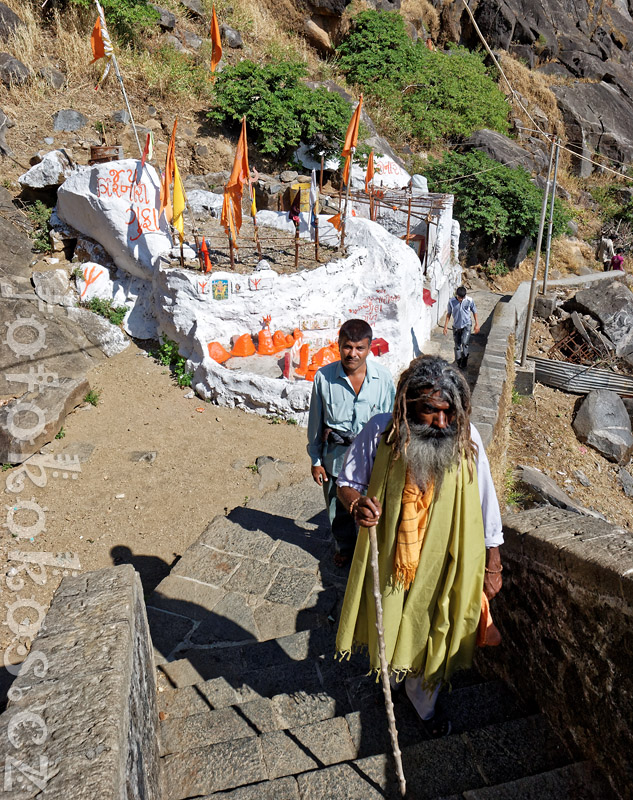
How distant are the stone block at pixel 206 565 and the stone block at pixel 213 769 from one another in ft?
6.00

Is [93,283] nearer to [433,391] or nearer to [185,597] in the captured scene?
[185,597]

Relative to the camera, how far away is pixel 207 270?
28.7ft

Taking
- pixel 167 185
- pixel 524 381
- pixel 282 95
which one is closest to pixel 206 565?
pixel 167 185

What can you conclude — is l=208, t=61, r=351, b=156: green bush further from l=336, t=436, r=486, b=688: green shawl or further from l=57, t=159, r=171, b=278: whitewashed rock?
l=336, t=436, r=486, b=688: green shawl

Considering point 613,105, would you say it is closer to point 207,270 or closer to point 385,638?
point 207,270

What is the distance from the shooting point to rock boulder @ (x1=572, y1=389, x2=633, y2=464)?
10.5 meters

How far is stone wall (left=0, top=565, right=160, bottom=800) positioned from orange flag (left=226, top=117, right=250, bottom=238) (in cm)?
710

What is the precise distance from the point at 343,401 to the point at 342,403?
0.01m

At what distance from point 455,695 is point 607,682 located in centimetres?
84

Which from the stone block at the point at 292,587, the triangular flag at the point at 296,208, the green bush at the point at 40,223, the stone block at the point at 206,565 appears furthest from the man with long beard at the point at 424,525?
the green bush at the point at 40,223

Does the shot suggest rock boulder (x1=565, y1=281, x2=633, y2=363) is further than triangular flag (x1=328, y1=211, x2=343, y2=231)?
Yes

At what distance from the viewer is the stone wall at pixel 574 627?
1.97m

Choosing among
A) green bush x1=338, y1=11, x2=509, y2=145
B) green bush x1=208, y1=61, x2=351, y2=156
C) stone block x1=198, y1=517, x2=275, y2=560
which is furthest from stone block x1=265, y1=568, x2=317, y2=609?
green bush x1=338, y1=11, x2=509, y2=145

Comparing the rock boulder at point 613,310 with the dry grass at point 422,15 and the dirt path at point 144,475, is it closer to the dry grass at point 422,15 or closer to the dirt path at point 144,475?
the dirt path at point 144,475
